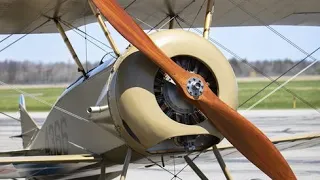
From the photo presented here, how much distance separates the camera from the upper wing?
613cm

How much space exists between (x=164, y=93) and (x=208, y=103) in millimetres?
343

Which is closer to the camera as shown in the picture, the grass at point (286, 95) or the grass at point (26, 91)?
the grass at point (26, 91)

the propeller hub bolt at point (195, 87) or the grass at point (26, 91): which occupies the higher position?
the grass at point (26, 91)

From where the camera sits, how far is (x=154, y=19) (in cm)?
728

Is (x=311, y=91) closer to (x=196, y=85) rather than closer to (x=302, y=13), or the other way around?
(x=302, y=13)

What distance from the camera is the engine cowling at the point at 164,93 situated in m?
4.16

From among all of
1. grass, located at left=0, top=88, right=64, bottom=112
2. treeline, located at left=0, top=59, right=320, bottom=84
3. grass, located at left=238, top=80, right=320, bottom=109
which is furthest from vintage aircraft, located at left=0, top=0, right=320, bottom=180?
grass, located at left=238, top=80, right=320, bottom=109

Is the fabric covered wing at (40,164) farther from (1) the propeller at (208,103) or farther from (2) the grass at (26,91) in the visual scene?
(2) the grass at (26,91)

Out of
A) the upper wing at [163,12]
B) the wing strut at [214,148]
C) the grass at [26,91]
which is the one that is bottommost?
the wing strut at [214,148]

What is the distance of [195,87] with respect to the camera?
161 inches

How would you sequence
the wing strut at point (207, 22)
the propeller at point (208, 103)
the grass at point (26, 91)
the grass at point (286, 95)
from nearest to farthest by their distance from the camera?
the propeller at point (208, 103), the wing strut at point (207, 22), the grass at point (26, 91), the grass at point (286, 95)

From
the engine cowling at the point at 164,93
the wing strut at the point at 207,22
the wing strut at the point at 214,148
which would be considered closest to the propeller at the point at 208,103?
the engine cowling at the point at 164,93

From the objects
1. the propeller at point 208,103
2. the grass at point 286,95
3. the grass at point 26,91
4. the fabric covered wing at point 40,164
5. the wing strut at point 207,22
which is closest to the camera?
the propeller at point 208,103

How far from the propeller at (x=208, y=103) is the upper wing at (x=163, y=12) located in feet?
5.59
